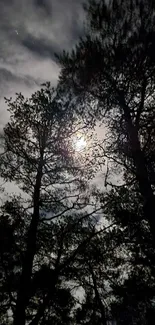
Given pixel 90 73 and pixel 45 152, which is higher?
pixel 90 73

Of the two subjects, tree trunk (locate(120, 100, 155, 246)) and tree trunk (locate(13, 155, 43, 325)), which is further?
tree trunk (locate(120, 100, 155, 246))

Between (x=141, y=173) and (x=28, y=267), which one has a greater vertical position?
(x=141, y=173)

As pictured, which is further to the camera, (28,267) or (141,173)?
(141,173)

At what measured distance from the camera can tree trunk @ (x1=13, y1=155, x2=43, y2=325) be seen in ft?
14.5

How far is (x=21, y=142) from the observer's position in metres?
9.93

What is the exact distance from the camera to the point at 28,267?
6770 millimetres

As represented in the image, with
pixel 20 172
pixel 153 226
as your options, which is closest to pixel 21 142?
pixel 20 172

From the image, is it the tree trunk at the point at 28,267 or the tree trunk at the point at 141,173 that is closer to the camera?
the tree trunk at the point at 28,267

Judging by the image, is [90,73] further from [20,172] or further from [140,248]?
[140,248]

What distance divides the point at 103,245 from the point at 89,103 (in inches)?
202

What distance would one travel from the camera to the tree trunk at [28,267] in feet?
14.5

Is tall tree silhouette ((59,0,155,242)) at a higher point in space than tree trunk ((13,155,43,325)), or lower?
higher

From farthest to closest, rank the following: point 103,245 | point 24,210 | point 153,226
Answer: point 24,210
point 103,245
point 153,226

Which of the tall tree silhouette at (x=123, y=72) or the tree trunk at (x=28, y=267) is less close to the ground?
the tall tree silhouette at (x=123, y=72)
